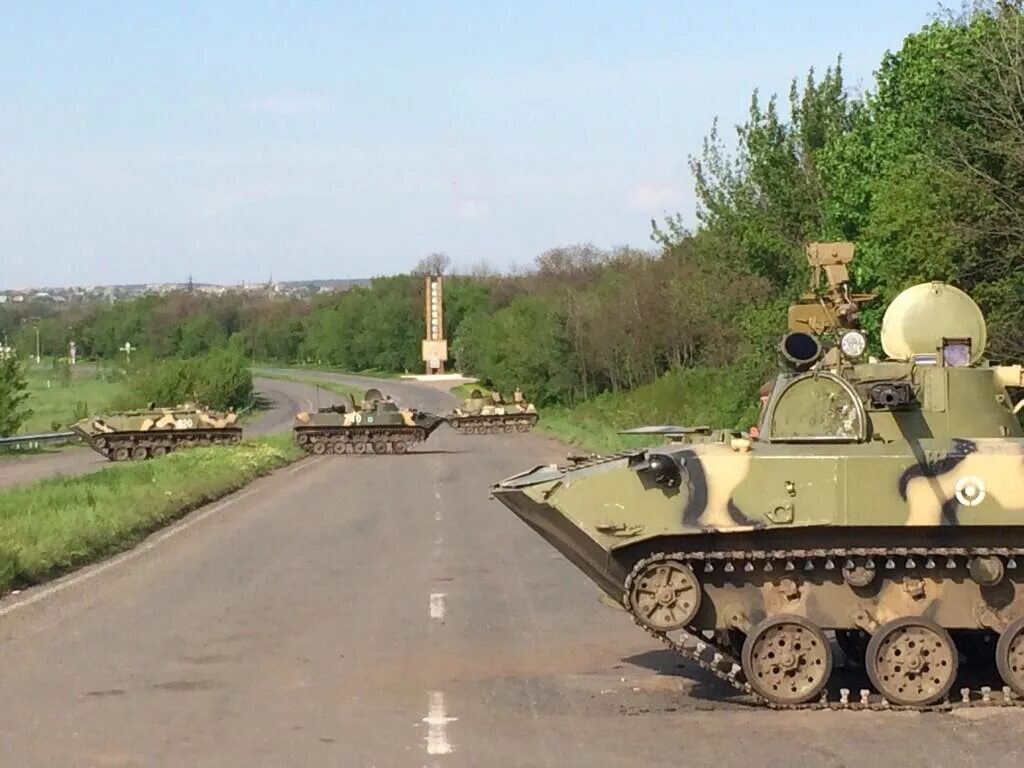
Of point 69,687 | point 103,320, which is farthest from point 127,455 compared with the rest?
point 103,320

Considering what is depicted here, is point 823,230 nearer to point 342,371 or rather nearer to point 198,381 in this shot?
point 198,381

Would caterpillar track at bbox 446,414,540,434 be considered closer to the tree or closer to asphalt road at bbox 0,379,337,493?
asphalt road at bbox 0,379,337,493

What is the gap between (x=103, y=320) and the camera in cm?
15762

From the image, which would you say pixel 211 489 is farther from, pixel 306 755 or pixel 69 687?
pixel 306 755

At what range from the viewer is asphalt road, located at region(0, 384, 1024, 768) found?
8648 mm

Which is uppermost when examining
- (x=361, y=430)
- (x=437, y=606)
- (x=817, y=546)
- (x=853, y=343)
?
(x=853, y=343)

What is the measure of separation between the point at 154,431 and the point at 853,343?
40.9 m

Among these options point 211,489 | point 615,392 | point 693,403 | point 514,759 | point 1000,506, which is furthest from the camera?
point 615,392

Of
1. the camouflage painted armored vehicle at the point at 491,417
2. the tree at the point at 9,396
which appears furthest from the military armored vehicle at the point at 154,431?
the camouflage painted armored vehicle at the point at 491,417

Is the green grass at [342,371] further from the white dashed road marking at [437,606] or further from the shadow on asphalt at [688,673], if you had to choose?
the shadow on asphalt at [688,673]

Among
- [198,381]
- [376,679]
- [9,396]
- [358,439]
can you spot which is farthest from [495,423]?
[376,679]

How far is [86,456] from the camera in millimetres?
52281

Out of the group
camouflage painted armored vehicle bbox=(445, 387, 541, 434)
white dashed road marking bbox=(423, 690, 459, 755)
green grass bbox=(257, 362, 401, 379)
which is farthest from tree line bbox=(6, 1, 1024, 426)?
green grass bbox=(257, 362, 401, 379)

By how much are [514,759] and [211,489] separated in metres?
21.2
